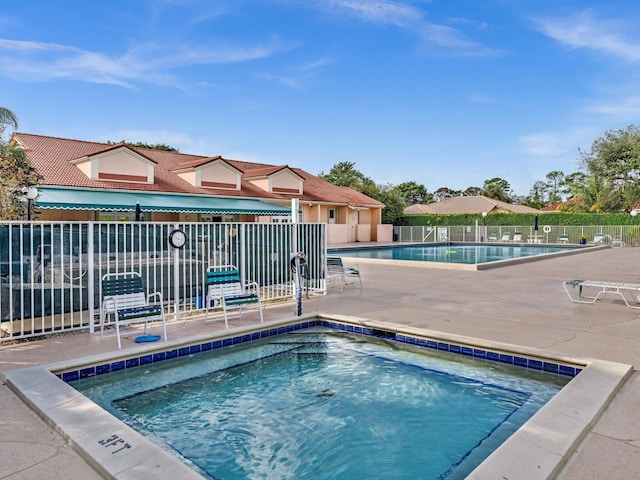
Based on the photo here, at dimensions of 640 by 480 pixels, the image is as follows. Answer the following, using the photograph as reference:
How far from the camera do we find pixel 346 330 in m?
7.98

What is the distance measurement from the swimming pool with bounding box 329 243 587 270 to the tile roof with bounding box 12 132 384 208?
6.16 m

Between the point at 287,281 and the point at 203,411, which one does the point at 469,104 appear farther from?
the point at 203,411

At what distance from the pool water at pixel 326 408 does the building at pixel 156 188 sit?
1045 cm

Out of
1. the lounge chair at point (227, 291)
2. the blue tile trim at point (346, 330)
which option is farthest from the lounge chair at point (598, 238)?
the lounge chair at point (227, 291)

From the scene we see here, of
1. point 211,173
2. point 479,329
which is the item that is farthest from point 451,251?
point 479,329

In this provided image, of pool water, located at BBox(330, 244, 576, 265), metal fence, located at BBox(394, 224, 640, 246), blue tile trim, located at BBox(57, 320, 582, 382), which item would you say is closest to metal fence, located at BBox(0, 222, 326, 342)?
blue tile trim, located at BBox(57, 320, 582, 382)

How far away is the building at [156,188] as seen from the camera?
1975 centimetres

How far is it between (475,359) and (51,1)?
59.5 ft

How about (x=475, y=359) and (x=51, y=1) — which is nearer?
(x=475, y=359)

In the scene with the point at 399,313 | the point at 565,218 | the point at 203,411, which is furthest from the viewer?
the point at 565,218

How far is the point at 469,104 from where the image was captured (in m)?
31.6

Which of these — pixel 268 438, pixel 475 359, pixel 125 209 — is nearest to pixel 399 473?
pixel 268 438

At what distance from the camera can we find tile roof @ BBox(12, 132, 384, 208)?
2189 centimetres

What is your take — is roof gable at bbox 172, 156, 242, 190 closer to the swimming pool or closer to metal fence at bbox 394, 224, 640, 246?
the swimming pool
